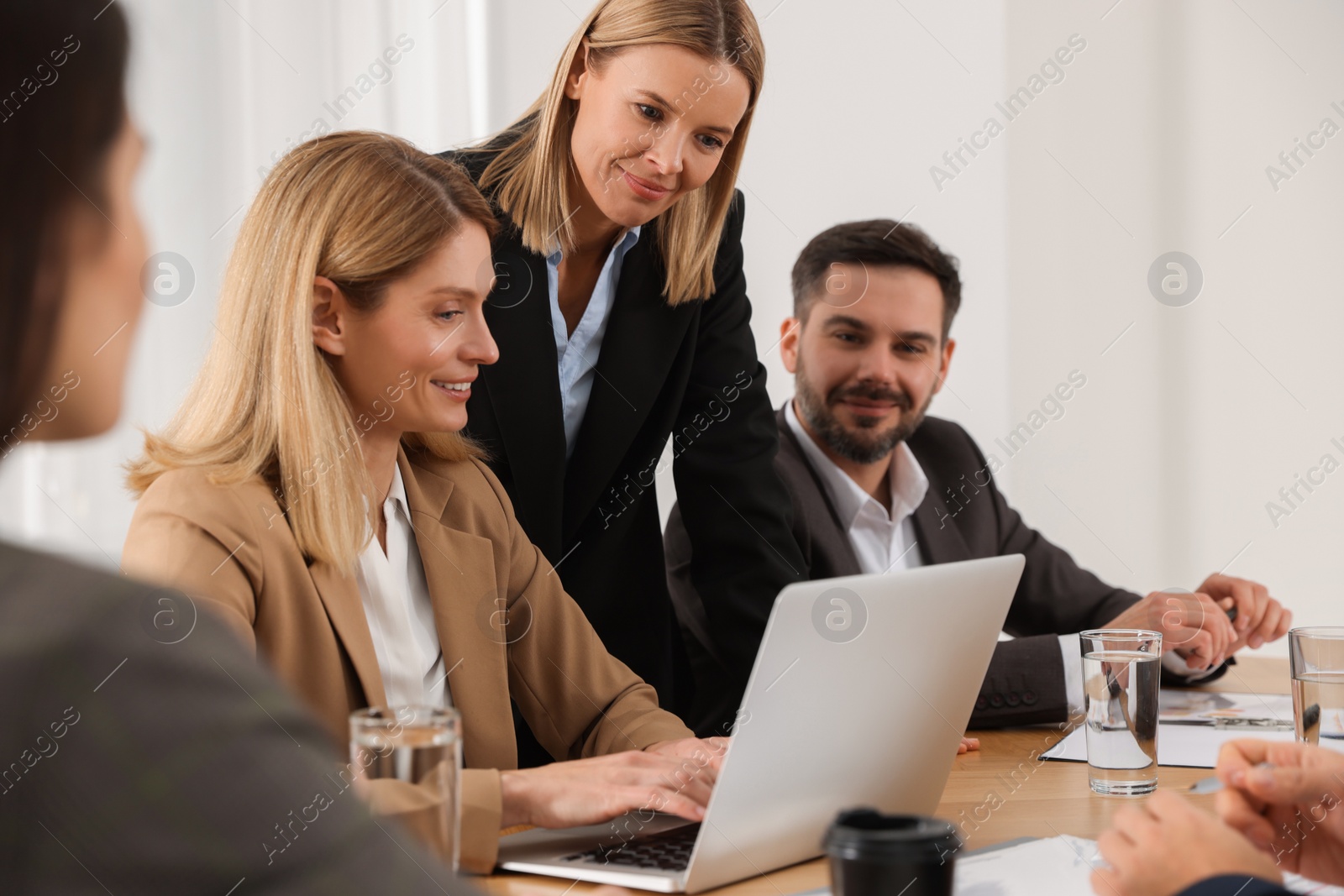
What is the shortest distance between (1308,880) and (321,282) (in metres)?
1.28

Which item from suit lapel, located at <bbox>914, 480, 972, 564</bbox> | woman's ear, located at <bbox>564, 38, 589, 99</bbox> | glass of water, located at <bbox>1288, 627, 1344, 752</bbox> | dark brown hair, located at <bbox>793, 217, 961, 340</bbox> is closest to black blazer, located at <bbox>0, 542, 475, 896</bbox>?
glass of water, located at <bbox>1288, 627, 1344, 752</bbox>

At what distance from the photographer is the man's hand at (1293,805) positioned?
1.03 m

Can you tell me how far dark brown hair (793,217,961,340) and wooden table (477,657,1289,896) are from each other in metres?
1.09

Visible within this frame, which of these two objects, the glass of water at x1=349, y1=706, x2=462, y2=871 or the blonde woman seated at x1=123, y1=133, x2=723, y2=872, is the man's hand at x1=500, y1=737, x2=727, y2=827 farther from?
the glass of water at x1=349, y1=706, x2=462, y2=871

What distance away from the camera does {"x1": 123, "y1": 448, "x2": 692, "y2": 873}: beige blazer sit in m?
1.35

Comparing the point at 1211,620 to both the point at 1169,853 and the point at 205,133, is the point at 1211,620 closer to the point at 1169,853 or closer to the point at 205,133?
the point at 1169,853

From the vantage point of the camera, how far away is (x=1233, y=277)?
3.71 m

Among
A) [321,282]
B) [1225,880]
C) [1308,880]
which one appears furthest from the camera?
[321,282]

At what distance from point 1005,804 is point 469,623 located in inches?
28.0

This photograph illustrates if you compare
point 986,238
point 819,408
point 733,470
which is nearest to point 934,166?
point 986,238

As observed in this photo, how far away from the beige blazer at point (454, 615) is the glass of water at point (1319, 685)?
741mm

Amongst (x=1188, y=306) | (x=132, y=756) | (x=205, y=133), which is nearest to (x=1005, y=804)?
(x=132, y=756)

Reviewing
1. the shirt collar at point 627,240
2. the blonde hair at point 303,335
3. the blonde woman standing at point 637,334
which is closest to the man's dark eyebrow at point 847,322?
the blonde woman standing at point 637,334

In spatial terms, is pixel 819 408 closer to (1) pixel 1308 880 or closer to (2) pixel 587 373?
(2) pixel 587 373
